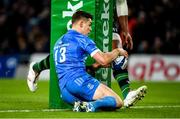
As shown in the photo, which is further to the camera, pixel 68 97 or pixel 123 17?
pixel 123 17

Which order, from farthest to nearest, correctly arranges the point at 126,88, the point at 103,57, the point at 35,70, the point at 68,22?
the point at 35,70 < the point at 126,88 < the point at 68,22 < the point at 103,57

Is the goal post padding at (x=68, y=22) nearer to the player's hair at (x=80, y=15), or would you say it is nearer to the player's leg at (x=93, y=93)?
the player's hair at (x=80, y=15)

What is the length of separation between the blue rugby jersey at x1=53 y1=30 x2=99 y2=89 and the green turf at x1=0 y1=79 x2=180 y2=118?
58 cm

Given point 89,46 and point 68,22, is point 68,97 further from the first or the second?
point 68,22

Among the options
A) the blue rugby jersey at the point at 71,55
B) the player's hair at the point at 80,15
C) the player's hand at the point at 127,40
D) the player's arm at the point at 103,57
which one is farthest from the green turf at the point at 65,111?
the player's hair at the point at 80,15

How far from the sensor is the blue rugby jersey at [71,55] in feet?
36.7

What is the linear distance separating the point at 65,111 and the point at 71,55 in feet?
2.77

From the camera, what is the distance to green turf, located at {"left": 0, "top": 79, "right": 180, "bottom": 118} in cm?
1070

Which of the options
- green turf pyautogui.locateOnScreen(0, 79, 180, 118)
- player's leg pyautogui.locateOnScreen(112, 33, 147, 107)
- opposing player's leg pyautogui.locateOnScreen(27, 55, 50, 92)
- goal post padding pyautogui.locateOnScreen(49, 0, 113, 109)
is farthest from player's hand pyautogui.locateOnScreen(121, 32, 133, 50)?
opposing player's leg pyautogui.locateOnScreen(27, 55, 50, 92)

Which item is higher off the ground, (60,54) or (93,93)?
(60,54)

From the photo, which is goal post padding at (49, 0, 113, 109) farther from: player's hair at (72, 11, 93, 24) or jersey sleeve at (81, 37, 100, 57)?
jersey sleeve at (81, 37, 100, 57)

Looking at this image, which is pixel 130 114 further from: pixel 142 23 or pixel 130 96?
pixel 142 23

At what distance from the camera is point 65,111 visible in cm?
1127

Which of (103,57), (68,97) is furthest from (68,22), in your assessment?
(68,97)
